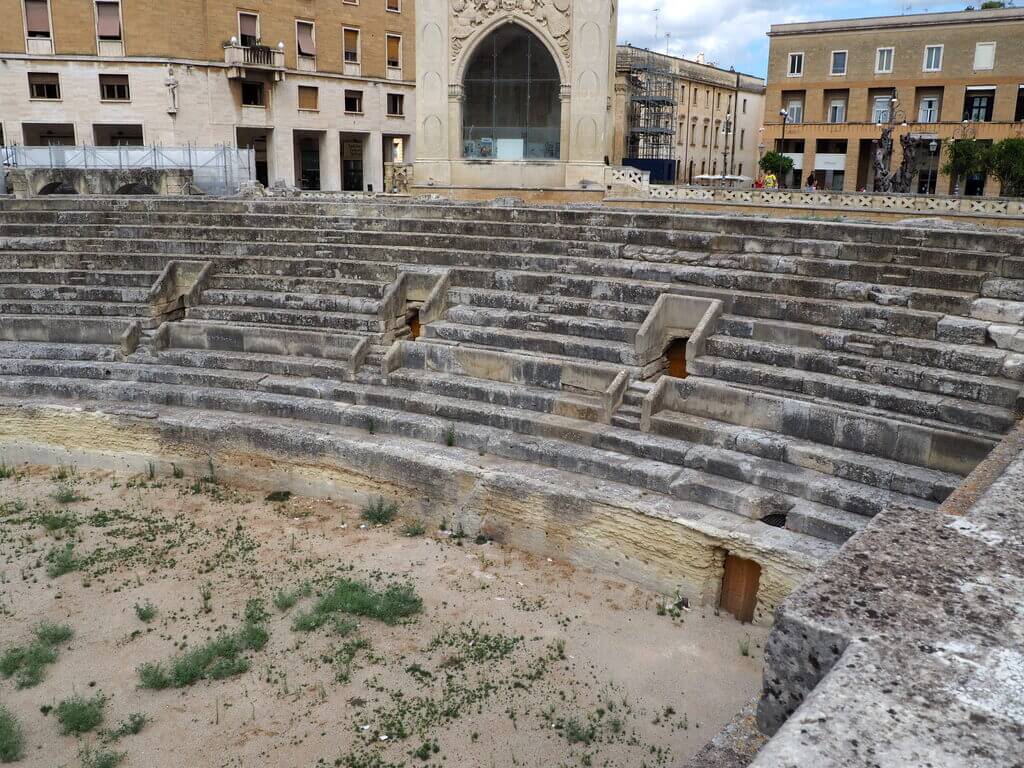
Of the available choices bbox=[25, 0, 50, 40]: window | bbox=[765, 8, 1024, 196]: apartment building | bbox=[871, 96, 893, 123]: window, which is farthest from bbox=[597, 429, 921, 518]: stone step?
bbox=[871, 96, 893, 123]: window

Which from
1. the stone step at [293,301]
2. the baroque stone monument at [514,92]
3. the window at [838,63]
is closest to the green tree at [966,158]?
the window at [838,63]

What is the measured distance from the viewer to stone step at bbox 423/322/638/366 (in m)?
9.78

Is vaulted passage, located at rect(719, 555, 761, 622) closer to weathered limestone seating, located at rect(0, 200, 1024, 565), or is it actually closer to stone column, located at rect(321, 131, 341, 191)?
weathered limestone seating, located at rect(0, 200, 1024, 565)

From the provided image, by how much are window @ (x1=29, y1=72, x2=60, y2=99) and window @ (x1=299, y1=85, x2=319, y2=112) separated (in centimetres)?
852

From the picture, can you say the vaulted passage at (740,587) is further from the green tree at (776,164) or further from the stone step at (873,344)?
the green tree at (776,164)

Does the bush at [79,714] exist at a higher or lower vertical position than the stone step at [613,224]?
lower

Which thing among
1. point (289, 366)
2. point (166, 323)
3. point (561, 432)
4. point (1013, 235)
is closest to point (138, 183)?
point (166, 323)

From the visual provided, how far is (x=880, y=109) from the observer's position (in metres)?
39.6

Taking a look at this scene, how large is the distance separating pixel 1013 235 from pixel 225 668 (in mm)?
8827

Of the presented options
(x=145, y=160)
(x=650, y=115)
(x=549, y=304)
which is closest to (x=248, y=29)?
(x=145, y=160)

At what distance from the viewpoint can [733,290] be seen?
9.98 meters

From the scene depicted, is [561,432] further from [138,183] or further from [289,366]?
[138,183]

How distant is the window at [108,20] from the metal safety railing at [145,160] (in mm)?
14022

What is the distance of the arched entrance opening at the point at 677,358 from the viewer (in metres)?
10.1
